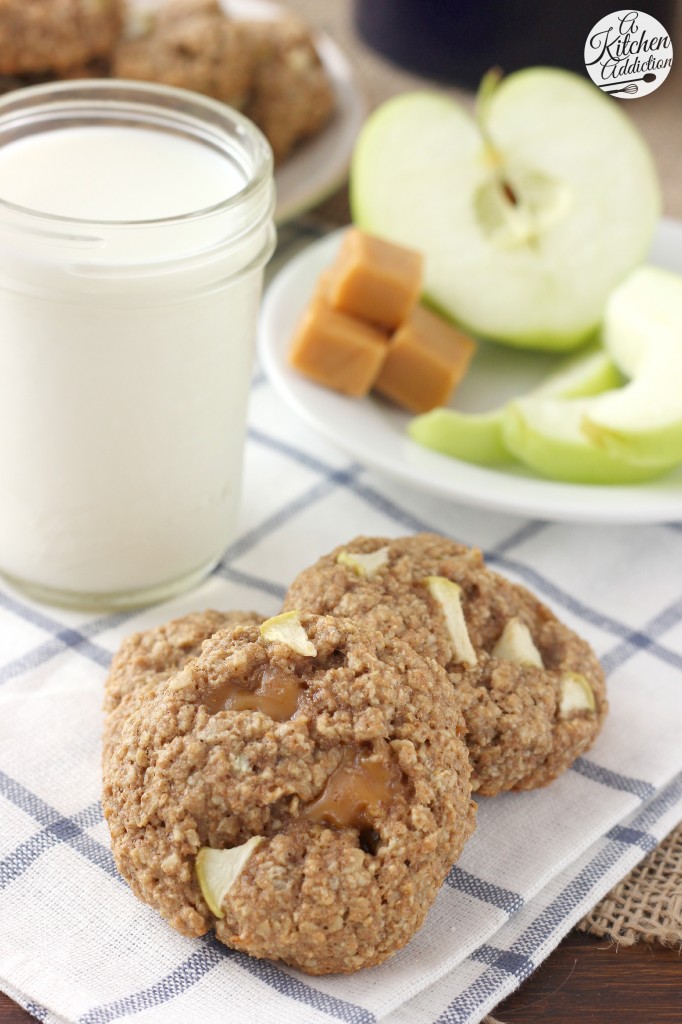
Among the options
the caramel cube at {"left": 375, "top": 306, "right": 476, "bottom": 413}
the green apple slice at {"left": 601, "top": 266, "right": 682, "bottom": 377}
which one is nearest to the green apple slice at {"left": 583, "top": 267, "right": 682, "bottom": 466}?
the green apple slice at {"left": 601, "top": 266, "right": 682, "bottom": 377}

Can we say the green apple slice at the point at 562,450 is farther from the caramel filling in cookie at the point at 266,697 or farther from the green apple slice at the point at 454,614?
the caramel filling in cookie at the point at 266,697

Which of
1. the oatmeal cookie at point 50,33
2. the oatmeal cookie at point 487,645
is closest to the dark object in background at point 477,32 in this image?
the oatmeal cookie at point 50,33

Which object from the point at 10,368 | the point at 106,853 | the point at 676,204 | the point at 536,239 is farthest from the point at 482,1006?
the point at 676,204

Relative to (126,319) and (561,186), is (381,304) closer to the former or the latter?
(561,186)

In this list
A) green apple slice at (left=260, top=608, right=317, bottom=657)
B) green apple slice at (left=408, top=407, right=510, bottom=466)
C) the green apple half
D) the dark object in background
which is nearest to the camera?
green apple slice at (left=260, top=608, right=317, bottom=657)

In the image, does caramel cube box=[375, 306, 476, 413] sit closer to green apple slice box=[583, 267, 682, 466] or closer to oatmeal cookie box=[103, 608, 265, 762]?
green apple slice box=[583, 267, 682, 466]

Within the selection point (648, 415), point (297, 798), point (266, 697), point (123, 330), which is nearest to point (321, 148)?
point (648, 415)
